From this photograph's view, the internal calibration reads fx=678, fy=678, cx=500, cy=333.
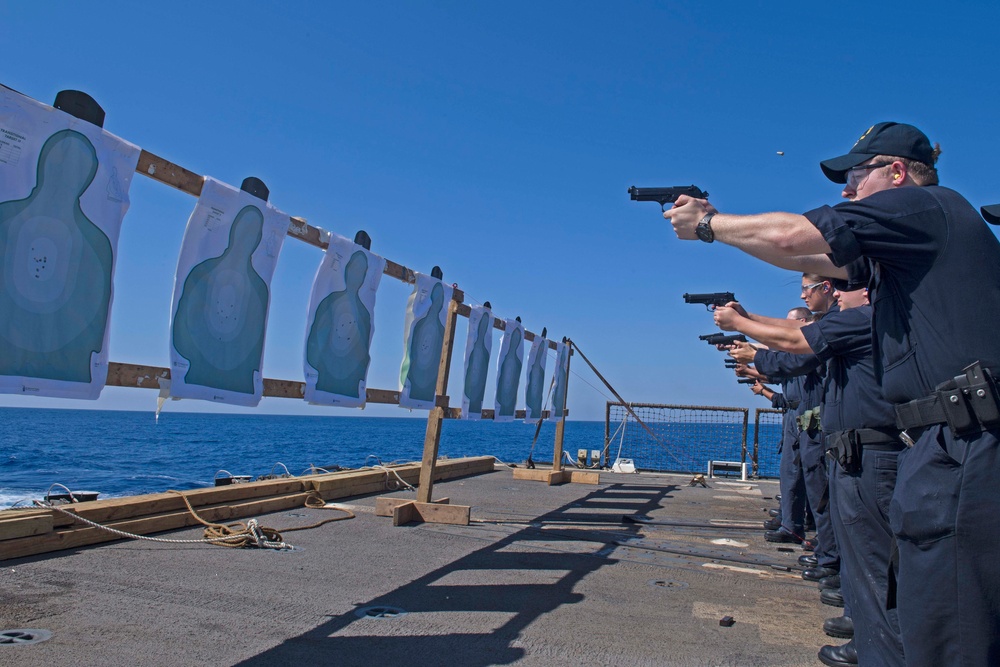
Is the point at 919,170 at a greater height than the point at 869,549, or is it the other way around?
the point at 919,170

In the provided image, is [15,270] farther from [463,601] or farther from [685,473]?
[685,473]

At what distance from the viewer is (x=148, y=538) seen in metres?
4.74

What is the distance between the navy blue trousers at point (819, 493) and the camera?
15.3 feet

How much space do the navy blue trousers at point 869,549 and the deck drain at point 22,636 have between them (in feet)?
10.7

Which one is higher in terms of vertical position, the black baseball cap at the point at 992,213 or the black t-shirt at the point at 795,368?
the black baseball cap at the point at 992,213

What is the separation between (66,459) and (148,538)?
1337 inches

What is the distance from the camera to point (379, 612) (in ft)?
11.5

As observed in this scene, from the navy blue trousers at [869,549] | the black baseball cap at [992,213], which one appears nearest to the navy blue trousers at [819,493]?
the navy blue trousers at [869,549]

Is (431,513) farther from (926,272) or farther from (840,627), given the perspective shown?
(926,272)

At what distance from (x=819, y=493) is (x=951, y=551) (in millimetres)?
4056

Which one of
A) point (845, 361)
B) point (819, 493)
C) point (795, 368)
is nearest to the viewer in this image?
point (845, 361)

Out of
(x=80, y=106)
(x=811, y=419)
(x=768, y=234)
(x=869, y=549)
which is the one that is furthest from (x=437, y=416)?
(x=768, y=234)

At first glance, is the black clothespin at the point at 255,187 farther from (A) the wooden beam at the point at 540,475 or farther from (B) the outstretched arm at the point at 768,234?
(A) the wooden beam at the point at 540,475

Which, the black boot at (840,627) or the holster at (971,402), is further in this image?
the black boot at (840,627)
